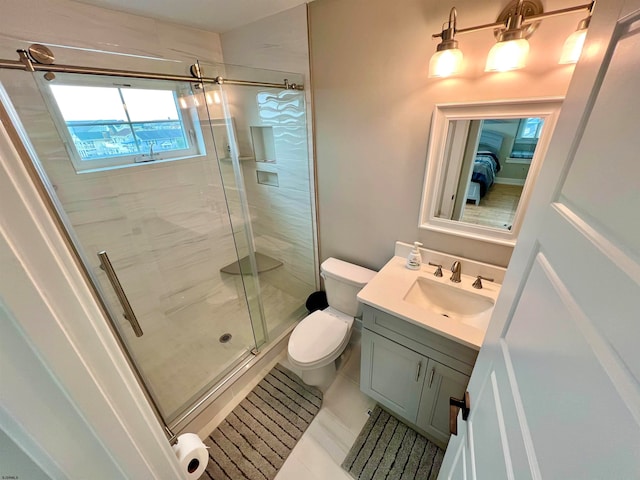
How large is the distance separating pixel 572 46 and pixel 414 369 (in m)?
1.46

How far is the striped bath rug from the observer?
4.61 feet

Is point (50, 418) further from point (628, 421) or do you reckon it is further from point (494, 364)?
point (494, 364)

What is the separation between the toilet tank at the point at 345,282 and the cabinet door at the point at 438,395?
64 cm

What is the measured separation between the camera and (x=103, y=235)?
1.69 meters

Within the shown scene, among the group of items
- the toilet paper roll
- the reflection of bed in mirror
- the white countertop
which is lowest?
the toilet paper roll

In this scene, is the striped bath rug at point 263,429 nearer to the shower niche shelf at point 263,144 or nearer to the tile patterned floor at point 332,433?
the tile patterned floor at point 332,433

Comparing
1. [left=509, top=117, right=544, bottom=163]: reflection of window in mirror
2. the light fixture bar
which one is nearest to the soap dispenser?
[left=509, top=117, right=544, bottom=163]: reflection of window in mirror

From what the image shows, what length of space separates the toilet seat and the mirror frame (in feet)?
2.82

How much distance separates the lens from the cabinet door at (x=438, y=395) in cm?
117

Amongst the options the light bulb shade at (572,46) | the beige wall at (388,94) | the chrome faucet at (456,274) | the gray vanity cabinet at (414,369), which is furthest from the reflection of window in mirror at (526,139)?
the gray vanity cabinet at (414,369)

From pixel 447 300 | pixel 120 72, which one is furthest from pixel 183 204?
pixel 447 300

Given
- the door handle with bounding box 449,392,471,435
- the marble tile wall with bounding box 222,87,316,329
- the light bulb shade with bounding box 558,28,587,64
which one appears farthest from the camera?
the marble tile wall with bounding box 222,87,316,329

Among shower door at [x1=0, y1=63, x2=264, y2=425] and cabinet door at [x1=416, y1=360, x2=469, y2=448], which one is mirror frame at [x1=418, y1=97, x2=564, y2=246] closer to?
cabinet door at [x1=416, y1=360, x2=469, y2=448]

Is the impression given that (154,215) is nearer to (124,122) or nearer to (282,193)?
(124,122)
